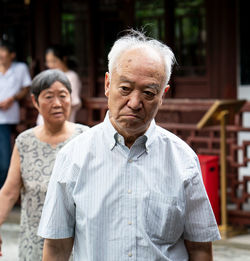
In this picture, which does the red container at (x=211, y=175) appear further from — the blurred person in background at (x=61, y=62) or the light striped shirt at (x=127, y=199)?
the light striped shirt at (x=127, y=199)

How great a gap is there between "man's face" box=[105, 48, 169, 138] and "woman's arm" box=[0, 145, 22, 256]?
1.74 metres

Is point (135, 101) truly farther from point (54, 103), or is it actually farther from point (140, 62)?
point (54, 103)

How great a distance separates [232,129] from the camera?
7.18 m

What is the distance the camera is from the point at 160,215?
2.48 metres

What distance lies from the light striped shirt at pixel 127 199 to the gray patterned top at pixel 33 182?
1543 mm

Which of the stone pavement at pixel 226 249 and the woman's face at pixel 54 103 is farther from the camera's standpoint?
the stone pavement at pixel 226 249

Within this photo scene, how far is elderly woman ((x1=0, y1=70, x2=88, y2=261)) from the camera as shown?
4172 millimetres

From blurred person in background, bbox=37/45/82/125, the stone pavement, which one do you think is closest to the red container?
Answer: the stone pavement

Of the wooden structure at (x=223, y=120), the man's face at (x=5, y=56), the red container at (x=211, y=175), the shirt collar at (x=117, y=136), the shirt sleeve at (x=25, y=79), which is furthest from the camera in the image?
the shirt sleeve at (x=25, y=79)

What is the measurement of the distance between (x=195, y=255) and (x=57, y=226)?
577 mm

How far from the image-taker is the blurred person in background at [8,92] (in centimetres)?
822

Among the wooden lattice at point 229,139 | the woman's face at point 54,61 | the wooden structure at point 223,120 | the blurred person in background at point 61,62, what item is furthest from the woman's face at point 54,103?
the woman's face at point 54,61

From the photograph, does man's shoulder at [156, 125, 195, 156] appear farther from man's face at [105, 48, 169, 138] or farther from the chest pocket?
the chest pocket

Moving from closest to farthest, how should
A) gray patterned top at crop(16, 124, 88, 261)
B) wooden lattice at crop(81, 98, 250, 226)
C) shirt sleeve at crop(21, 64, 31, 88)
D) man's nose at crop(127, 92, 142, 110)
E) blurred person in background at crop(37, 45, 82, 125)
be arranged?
man's nose at crop(127, 92, 142, 110) → gray patterned top at crop(16, 124, 88, 261) → wooden lattice at crop(81, 98, 250, 226) → blurred person in background at crop(37, 45, 82, 125) → shirt sleeve at crop(21, 64, 31, 88)
